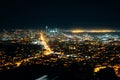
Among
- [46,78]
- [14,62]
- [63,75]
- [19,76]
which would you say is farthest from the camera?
[14,62]

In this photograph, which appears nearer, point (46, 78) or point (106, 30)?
point (46, 78)

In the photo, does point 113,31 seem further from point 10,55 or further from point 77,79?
point 77,79

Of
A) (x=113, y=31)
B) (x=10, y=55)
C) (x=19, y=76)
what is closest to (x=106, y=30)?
(x=113, y=31)

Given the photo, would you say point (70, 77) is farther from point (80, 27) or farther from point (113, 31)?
point (80, 27)

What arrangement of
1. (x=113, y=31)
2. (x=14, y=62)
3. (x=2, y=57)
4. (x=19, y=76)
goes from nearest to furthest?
1. (x=19, y=76)
2. (x=14, y=62)
3. (x=2, y=57)
4. (x=113, y=31)

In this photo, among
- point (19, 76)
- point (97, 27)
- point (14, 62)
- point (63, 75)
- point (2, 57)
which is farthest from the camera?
point (97, 27)

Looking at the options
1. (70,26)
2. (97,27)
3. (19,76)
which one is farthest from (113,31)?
(19,76)

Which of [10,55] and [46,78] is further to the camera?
[10,55]

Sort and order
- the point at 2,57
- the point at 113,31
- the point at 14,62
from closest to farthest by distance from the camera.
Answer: the point at 14,62 → the point at 2,57 → the point at 113,31

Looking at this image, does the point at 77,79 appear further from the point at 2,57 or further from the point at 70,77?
the point at 2,57
